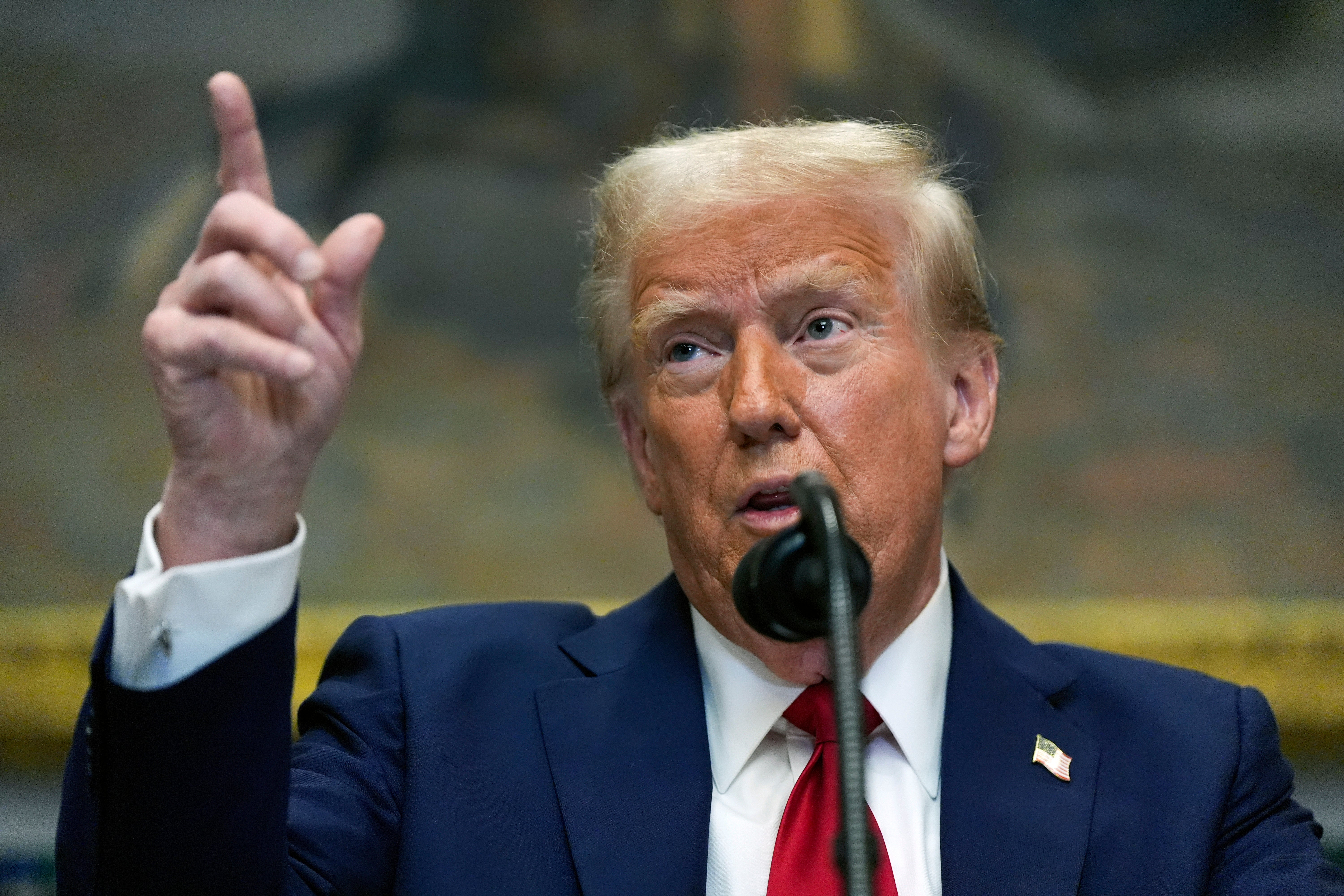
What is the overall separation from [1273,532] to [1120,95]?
143cm

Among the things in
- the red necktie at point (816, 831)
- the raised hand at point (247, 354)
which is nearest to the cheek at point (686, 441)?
the red necktie at point (816, 831)

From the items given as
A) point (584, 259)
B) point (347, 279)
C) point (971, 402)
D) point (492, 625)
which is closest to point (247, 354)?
point (347, 279)

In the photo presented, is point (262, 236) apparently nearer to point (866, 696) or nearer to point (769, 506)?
point (769, 506)

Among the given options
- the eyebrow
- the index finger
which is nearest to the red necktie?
the eyebrow

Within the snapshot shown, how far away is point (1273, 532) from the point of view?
13.4 feet

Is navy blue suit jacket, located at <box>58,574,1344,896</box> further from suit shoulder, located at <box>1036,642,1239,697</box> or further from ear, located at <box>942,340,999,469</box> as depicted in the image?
ear, located at <box>942,340,999,469</box>

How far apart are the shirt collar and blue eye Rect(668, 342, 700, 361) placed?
0.43 meters

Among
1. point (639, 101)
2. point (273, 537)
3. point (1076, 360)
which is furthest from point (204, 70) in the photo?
point (273, 537)

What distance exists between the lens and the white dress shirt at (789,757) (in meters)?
1.97

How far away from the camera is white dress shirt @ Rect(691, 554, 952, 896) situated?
6.46ft

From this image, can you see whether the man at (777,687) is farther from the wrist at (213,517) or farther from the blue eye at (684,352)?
the wrist at (213,517)

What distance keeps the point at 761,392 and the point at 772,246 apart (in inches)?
10.3

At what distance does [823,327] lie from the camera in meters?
2.15

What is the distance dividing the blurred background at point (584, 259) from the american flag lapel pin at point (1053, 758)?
1904 millimetres
